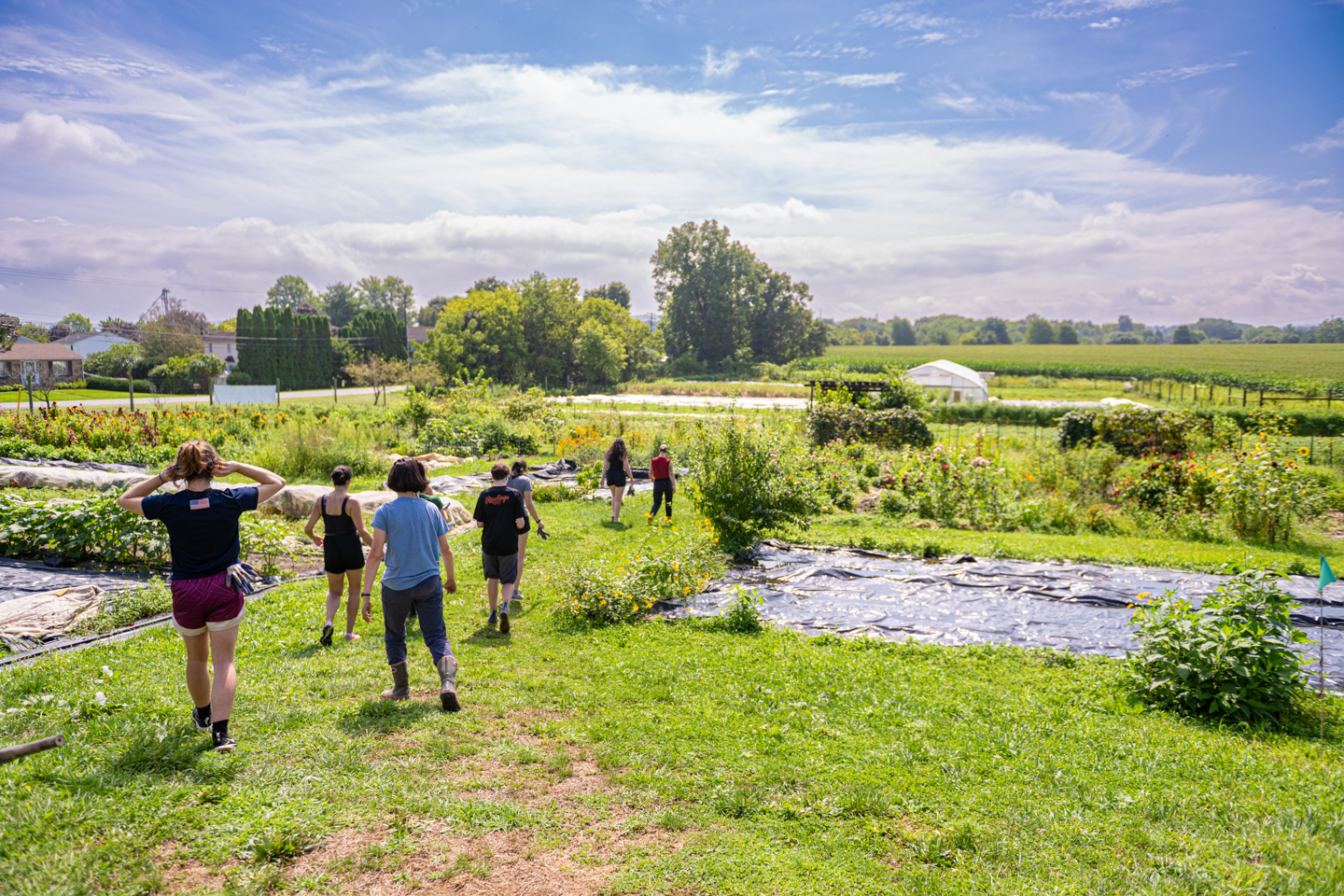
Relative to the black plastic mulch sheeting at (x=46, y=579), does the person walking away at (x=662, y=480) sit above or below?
above

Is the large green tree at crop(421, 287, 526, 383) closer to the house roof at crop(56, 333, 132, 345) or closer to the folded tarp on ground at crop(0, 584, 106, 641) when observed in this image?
the house roof at crop(56, 333, 132, 345)

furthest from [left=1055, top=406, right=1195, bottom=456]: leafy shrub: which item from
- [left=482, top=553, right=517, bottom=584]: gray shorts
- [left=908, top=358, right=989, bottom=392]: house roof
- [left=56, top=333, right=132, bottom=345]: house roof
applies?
[left=56, top=333, right=132, bottom=345]: house roof

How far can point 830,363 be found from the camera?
223ft

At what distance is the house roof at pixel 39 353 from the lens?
162ft

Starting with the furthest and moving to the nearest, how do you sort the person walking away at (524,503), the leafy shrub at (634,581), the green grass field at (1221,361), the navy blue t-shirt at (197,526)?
the green grass field at (1221,361), the leafy shrub at (634,581), the person walking away at (524,503), the navy blue t-shirt at (197,526)

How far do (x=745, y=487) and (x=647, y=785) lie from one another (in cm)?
673

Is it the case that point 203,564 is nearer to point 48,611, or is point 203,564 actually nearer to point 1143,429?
point 48,611

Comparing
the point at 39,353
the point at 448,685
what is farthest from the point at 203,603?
the point at 39,353

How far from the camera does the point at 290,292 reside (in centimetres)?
10600

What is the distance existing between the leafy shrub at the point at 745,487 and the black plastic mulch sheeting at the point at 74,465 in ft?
38.9

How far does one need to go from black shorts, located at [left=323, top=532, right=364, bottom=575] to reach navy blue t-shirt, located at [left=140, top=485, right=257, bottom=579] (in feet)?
7.22

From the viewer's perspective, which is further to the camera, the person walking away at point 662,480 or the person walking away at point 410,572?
the person walking away at point 662,480

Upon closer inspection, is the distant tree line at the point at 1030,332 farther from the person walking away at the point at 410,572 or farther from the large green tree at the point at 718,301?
the person walking away at the point at 410,572

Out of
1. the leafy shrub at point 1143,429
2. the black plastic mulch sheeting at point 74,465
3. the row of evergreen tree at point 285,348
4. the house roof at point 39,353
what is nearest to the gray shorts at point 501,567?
the black plastic mulch sheeting at point 74,465
